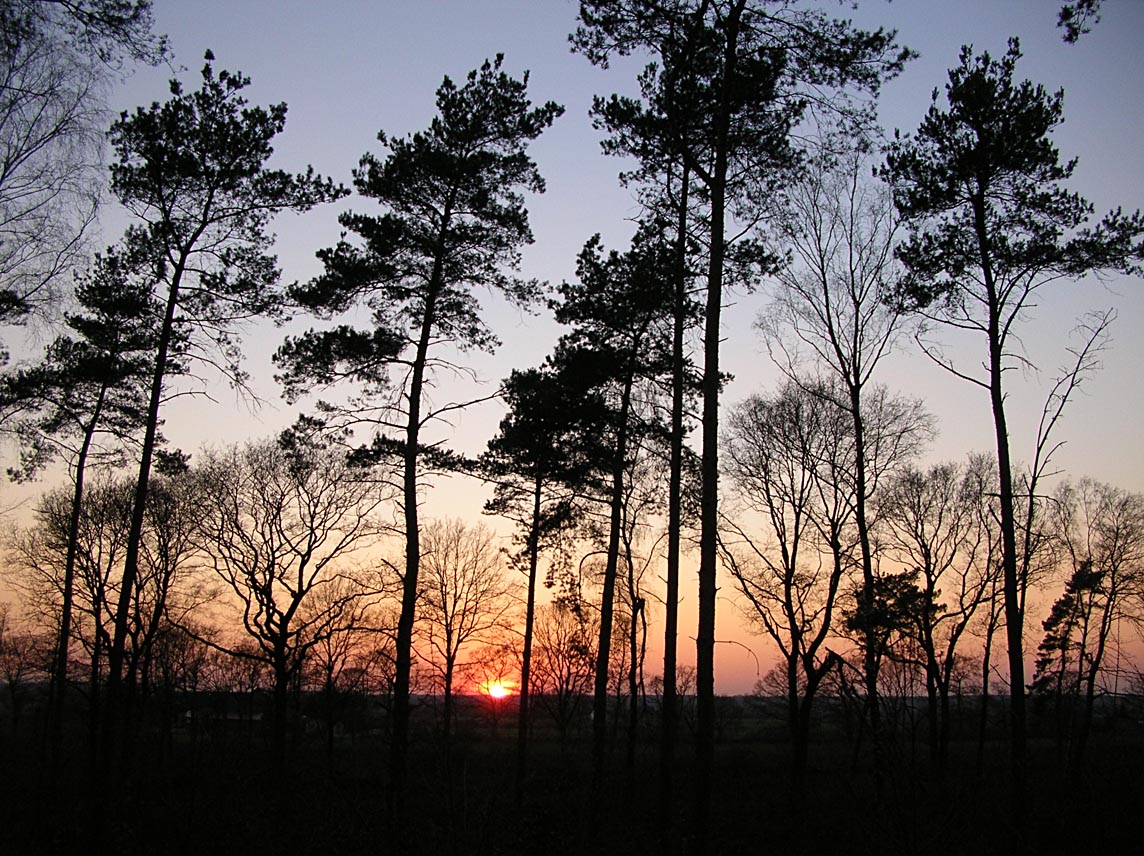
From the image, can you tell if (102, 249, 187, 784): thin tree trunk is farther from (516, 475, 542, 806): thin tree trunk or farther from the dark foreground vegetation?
(516, 475, 542, 806): thin tree trunk

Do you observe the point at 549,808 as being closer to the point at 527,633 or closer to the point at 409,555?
the point at 527,633

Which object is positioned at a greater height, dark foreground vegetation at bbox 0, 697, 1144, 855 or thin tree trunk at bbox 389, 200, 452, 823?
thin tree trunk at bbox 389, 200, 452, 823

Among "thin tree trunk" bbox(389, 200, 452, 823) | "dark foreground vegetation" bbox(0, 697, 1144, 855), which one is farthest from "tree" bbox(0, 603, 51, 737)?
"thin tree trunk" bbox(389, 200, 452, 823)

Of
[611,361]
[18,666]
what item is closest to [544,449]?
[611,361]

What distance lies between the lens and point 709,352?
9.71 meters

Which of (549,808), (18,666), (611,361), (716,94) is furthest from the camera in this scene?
(18,666)

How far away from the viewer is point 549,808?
20562mm

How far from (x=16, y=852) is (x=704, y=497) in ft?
42.0

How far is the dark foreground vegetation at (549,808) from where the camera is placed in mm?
7090

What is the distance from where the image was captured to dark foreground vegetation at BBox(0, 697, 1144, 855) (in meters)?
7.09

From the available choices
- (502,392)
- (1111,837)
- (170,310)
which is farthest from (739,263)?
(1111,837)

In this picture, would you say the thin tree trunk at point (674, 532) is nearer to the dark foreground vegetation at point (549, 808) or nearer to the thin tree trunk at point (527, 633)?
the dark foreground vegetation at point (549, 808)

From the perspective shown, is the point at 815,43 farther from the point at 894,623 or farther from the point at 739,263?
the point at 894,623

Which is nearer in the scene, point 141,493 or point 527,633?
point 141,493
